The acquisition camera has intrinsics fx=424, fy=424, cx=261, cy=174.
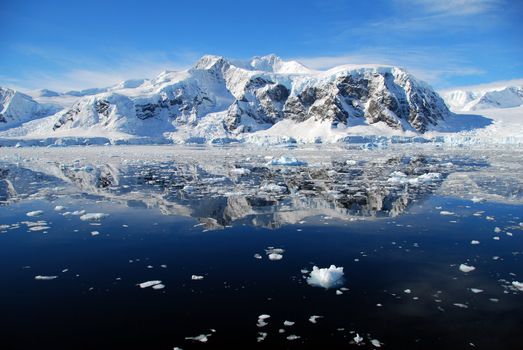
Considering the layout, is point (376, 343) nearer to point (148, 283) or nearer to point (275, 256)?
point (275, 256)

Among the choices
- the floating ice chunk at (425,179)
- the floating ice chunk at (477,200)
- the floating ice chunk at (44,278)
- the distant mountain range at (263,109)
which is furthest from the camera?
the distant mountain range at (263,109)

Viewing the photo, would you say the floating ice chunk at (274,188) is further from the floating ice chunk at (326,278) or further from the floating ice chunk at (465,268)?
the floating ice chunk at (326,278)

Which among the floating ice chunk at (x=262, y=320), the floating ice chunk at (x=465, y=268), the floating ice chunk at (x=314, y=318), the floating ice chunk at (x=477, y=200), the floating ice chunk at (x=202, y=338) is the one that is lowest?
the floating ice chunk at (x=477, y=200)

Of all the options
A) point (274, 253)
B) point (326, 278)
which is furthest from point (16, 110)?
point (326, 278)

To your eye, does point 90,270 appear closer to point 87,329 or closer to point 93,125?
point 87,329

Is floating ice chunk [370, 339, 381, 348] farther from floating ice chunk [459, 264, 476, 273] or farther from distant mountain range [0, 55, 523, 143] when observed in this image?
distant mountain range [0, 55, 523, 143]

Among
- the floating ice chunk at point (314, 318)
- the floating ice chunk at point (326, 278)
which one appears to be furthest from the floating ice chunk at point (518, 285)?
the floating ice chunk at point (314, 318)

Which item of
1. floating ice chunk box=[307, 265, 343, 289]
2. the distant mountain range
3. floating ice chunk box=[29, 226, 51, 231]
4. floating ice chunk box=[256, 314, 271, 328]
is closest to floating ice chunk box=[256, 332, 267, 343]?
floating ice chunk box=[256, 314, 271, 328]
